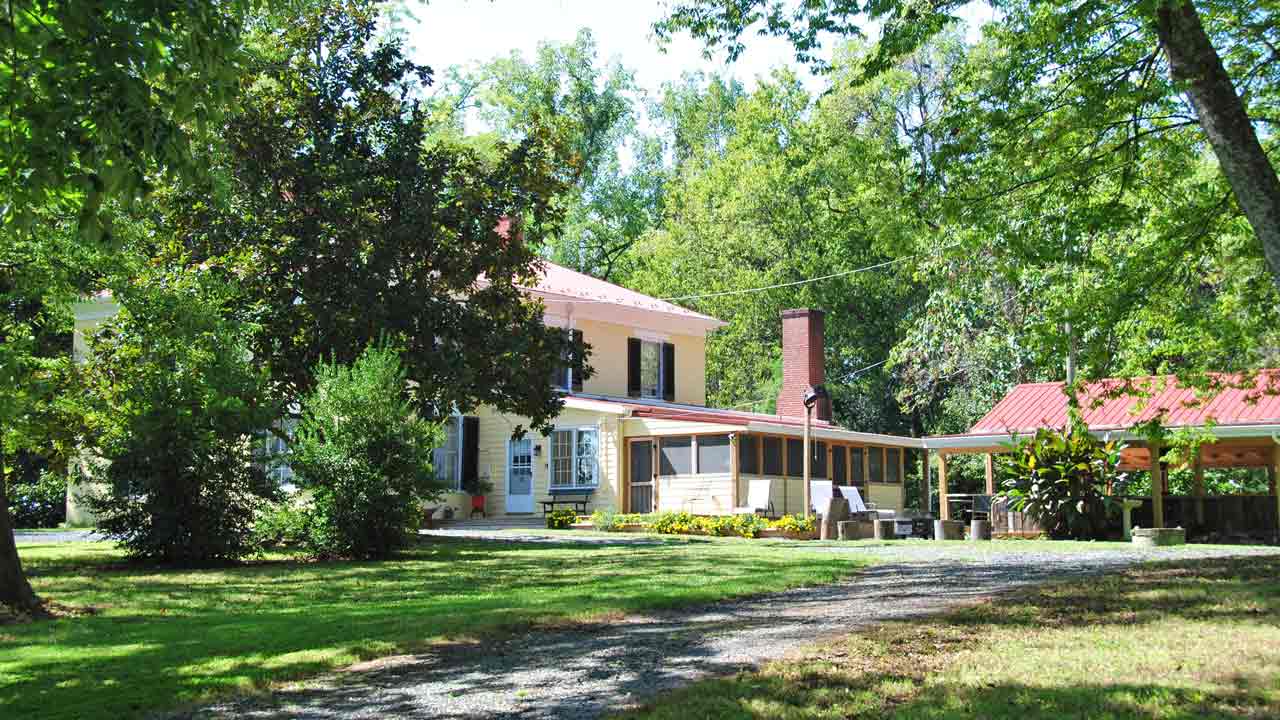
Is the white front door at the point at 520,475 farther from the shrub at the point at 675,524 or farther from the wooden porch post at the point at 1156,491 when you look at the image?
the wooden porch post at the point at 1156,491

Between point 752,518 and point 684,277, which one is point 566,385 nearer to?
point 752,518

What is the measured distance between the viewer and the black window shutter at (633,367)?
1320 inches

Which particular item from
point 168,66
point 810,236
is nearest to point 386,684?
point 168,66

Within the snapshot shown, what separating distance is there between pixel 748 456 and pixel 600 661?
2021cm

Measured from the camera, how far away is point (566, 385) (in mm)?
31797

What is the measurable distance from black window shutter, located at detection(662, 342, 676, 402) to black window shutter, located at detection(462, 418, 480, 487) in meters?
6.03

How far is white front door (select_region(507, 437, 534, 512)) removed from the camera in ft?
101

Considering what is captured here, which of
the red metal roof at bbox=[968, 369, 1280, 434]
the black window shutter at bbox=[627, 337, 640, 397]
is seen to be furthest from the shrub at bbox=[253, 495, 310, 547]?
the black window shutter at bbox=[627, 337, 640, 397]

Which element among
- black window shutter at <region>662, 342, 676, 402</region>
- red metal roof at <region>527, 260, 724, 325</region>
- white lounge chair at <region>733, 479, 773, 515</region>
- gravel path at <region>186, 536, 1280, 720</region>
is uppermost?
red metal roof at <region>527, 260, 724, 325</region>

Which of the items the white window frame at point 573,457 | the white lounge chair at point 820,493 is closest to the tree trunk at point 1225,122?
the white lounge chair at point 820,493

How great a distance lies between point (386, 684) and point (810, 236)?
38.5 meters

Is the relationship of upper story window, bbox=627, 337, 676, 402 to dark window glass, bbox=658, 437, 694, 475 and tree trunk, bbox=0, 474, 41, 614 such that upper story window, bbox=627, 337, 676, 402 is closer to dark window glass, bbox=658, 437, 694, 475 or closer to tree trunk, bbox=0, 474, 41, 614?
dark window glass, bbox=658, 437, 694, 475

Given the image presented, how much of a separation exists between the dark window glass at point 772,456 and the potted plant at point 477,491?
756 cm

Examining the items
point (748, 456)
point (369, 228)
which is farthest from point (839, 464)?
point (369, 228)
